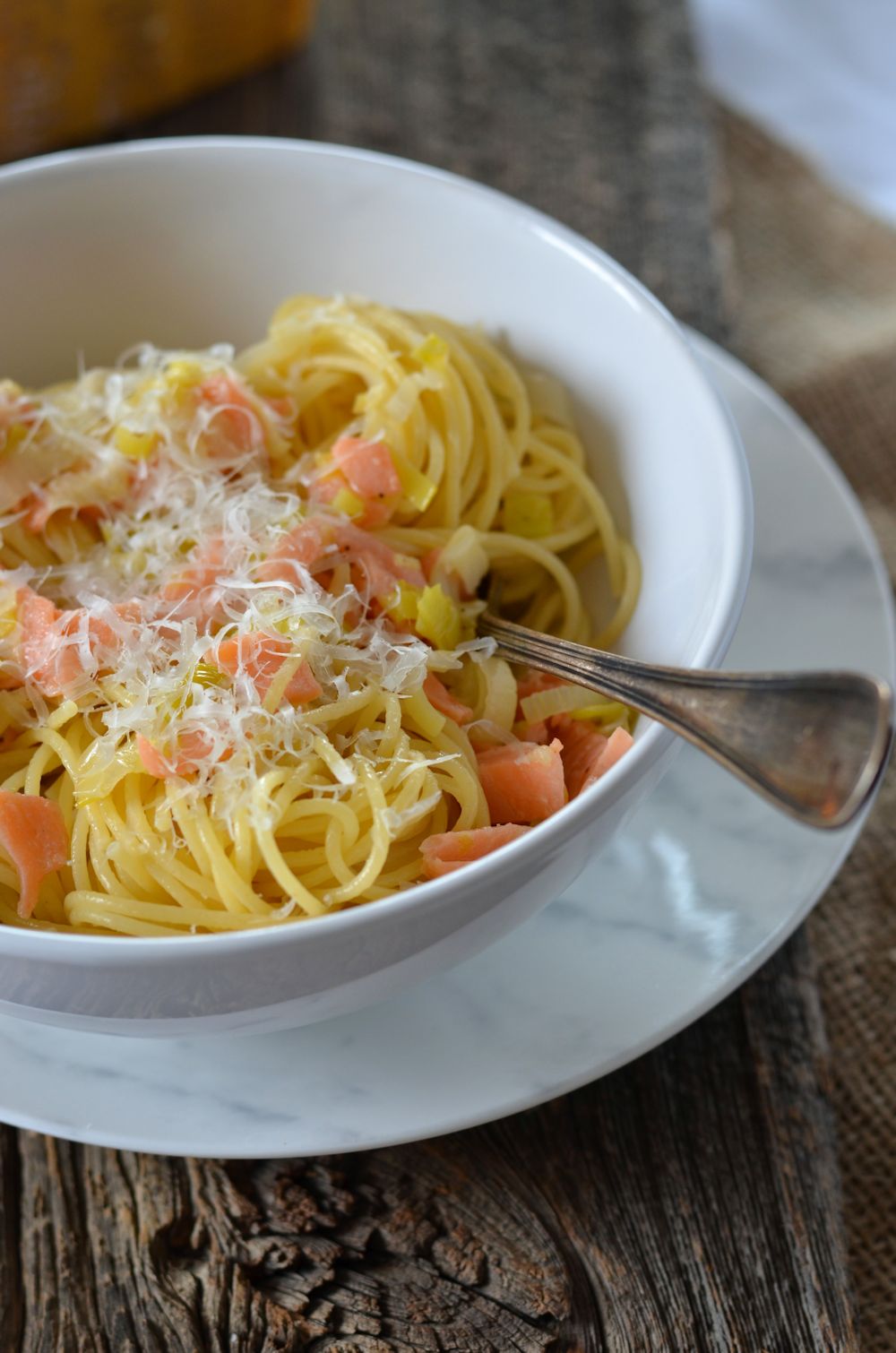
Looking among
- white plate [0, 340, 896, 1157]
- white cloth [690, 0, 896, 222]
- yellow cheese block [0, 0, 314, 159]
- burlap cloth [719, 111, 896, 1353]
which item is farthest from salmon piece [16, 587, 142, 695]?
white cloth [690, 0, 896, 222]

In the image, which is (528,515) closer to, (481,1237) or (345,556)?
(345,556)

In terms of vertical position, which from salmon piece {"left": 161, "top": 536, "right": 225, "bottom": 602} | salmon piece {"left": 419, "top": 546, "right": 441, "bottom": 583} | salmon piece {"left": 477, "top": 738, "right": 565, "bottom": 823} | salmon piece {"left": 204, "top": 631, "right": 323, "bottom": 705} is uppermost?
salmon piece {"left": 161, "top": 536, "right": 225, "bottom": 602}

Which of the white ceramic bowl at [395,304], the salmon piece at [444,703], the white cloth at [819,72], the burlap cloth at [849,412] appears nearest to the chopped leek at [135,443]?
the white ceramic bowl at [395,304]

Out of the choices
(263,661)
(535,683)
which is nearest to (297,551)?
(263,661)

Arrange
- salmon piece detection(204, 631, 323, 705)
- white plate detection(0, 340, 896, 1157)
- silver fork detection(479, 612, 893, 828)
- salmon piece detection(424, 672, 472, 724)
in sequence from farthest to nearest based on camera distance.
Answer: salmon piece detection(424, 672, 472, 724)
salmon piece detection(204, 631, 323, 705)
white plate detection(0, 340, 896, 1157)
silver fork detection(479, 612, 893, 828)

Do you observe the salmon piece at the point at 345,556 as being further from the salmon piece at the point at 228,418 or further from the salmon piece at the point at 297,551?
the salmon piece at the point at 228,418

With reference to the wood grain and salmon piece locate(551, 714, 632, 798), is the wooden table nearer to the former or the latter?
the wood grain
